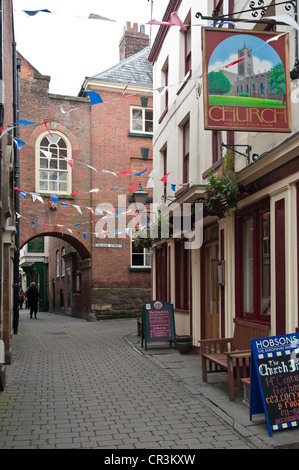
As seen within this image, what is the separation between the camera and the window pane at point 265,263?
7.89 meters

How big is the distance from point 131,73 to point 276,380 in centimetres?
1884

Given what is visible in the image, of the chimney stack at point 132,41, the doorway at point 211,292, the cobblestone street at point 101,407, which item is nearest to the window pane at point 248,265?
the doorway at point 211,292

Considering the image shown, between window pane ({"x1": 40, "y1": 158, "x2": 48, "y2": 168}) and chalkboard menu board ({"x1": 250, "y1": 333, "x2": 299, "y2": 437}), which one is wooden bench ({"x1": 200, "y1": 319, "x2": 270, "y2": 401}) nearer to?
chalkboard menu board ({"x1": 250, "y1": 333, "x2": 299, "y2": 437})

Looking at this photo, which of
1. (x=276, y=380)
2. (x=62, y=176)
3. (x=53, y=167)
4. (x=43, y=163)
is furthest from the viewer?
(x=62, y=176)

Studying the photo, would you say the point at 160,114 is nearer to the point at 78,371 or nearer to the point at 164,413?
the point at 78,371

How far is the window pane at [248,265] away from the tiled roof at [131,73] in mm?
14150

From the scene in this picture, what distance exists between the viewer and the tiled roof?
21359 mm

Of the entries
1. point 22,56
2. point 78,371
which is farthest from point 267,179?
point 22,56

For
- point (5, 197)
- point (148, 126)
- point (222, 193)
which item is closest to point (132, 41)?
point (148, 126)

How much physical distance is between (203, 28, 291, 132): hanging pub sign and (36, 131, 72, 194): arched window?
1369 cm

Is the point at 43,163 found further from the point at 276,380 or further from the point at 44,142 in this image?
the point at 276,380

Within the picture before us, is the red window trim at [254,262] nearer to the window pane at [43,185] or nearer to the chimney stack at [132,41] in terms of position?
the window pane at [43,185]

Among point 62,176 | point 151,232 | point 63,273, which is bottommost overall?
point 63,273

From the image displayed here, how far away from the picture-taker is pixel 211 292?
1091cm
